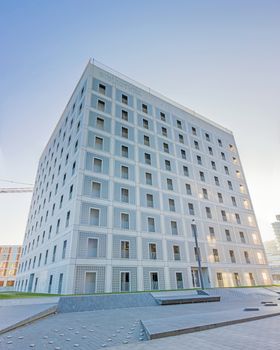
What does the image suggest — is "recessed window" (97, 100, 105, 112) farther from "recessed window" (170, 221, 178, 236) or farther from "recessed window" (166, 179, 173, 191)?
"recessed window" (170, 221, 178, 236)

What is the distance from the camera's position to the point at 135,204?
22.4 m

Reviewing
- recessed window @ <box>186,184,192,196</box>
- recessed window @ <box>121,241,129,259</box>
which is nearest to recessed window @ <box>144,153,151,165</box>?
recessed window @ <box>186,184,192,196</box>

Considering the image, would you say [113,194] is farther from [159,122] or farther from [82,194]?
[159,122]

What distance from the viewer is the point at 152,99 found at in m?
31.8

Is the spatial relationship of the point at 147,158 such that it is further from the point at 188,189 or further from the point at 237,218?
the point at 237,218

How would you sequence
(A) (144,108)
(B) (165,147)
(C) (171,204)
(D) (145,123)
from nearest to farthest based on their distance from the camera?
(C) (171,204)
(D) (145,123)
(B) (165,147)
(A) (144,108)

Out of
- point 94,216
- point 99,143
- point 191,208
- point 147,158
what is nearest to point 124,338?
point 94,216

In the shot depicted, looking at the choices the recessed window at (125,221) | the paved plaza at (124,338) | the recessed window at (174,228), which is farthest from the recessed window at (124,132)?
the paved plaza at (124,338)

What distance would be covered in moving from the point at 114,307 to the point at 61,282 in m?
6.28

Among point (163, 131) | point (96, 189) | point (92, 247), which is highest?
point (163, 131)

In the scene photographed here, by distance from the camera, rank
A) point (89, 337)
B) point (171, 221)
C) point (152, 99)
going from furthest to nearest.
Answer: point (152, 99) → point (171, 221) → point (89, 337)

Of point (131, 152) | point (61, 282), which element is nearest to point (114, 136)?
point (131, 152)

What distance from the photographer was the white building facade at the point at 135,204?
19.0 m

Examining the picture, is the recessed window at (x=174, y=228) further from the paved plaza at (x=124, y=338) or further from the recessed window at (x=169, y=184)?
the paved plaza at (x=124, y=338)
